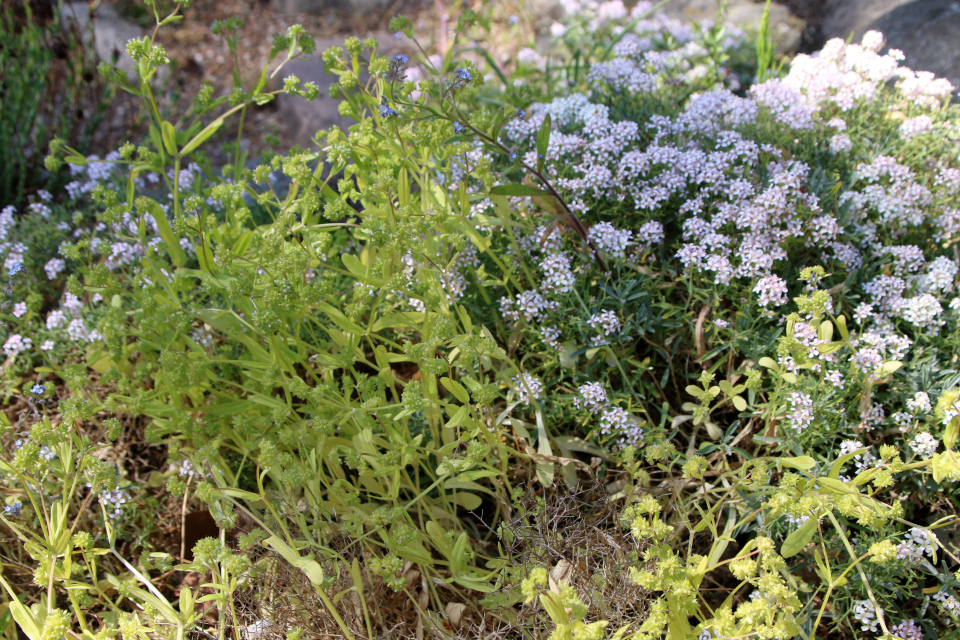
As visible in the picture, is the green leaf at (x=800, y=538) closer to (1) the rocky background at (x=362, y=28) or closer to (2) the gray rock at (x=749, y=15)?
(1) the rocky background at (x=362, y=28)

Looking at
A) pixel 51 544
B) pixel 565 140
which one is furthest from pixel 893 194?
pixel 51 544

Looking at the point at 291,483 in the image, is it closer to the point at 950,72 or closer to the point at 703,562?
the point at 703,562

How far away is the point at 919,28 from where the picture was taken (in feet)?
12.4

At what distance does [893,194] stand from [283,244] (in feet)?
6.57

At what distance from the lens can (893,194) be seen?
7.54 ft

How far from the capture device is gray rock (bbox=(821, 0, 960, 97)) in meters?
3.50

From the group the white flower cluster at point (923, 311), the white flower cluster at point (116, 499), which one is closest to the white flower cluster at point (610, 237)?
the white flower cluster at point (923, 311)

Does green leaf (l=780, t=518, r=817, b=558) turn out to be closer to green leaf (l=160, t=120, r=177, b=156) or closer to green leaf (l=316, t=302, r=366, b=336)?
green leaf (l=316, t=302, r=366, b=336)

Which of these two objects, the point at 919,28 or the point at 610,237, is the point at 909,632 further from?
the point at 919,28

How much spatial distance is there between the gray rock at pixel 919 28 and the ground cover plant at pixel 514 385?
40.2 inches

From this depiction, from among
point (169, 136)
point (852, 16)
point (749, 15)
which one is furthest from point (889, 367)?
point (749, 15)

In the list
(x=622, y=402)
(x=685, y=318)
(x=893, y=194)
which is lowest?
(x=622, y=402)

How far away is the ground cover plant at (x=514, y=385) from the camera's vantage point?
1698 millimetres

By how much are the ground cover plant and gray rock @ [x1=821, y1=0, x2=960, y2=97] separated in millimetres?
1020
